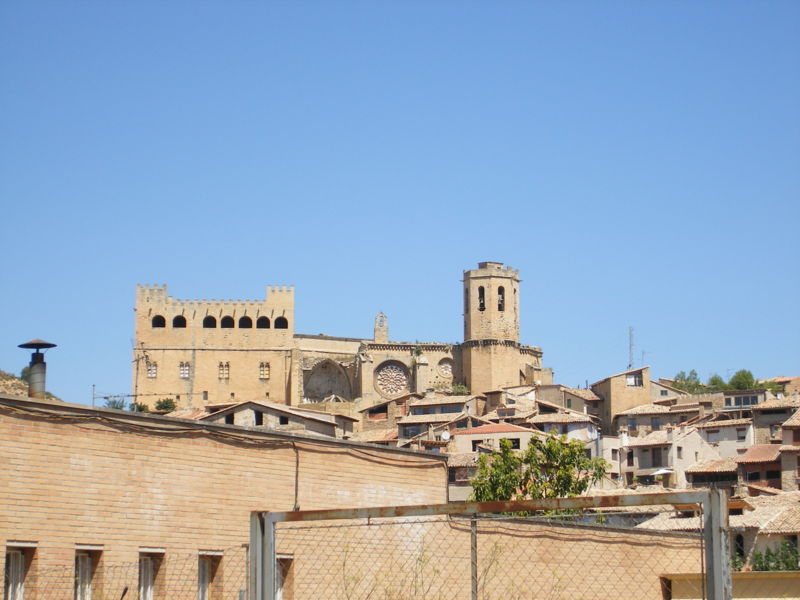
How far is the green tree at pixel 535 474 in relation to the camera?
40.9 metres

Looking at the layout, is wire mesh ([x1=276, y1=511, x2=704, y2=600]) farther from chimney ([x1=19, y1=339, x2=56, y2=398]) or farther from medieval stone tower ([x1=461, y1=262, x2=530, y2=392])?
medieval stone tower ([x1=461, y1=262, x2=530, y2=392])

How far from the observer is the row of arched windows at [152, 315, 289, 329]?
90.3 metres

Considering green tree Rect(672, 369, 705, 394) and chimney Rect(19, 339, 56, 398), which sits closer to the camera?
chimney Rect(19, 339, 56, 398)

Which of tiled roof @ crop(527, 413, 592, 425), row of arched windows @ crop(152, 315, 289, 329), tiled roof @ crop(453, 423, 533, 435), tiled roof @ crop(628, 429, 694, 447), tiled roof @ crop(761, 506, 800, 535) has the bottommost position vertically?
tiled roof @ crop(761, 506, 800, 535)

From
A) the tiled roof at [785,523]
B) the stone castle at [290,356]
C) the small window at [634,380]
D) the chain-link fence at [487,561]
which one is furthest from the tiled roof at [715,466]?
the chain-link fence at [487,561]

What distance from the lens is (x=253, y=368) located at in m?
89.6

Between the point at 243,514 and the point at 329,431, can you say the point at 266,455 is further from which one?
the point at 329,431

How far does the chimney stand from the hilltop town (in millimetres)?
44

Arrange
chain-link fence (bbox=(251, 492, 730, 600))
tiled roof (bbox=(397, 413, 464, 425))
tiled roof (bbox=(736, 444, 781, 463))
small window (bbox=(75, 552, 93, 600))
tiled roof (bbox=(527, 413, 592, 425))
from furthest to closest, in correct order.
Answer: tiled roof (bbox=(397, 413, 464, 425)) < tiled roof (bbox=(527, 413, 592, 425)) < tiled roof (bbox=(736, 444, 781, 463)) < chain-link fence (bbox=(251, 492, 730, 600)) < small window (bbox=(75, 552, 93, 600))

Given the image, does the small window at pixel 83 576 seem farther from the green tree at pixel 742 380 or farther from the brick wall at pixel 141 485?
the green tree at pixel 742 380

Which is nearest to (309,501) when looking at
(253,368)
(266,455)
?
(266,455)

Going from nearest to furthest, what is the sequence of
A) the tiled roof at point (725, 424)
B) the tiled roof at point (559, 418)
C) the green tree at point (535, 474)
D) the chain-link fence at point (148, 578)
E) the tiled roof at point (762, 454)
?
1. the chain-link fence at point (148, 578)
2. the green tree at point (535, 474)
3. the tiled roof at point (762, 454)
4. the tiled roof at point (725, 424)
5. the tiled roof at point (559, 418)

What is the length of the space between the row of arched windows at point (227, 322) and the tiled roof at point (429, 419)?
2442cm

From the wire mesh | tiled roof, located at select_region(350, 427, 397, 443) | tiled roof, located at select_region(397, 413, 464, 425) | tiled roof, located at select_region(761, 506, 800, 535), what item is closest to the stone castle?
tiled roof, located at select_region(350, 427, 397, 443)
